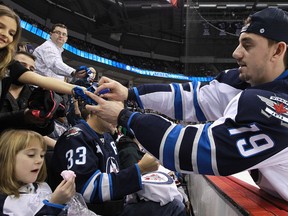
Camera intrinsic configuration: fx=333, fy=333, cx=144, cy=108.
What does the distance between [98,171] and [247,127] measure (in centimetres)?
73

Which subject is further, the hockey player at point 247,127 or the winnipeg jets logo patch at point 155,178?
the winnipeg jets logo patch at point 155,178

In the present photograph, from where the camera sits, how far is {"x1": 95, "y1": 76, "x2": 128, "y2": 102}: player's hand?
4.19 feet

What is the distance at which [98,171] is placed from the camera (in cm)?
139

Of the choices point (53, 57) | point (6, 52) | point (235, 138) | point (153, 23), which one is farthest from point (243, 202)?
point (153, 23)

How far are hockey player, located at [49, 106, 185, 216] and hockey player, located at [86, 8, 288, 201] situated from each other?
0.35 m

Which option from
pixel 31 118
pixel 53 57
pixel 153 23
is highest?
pixel 153 23

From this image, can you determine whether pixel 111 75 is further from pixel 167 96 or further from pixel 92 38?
pixel 167 96

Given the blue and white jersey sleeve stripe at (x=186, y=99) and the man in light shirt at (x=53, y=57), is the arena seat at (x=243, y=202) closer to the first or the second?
the blue and white jersey sleeve stripe at (x=186, y=99)

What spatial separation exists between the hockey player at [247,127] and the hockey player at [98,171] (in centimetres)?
35

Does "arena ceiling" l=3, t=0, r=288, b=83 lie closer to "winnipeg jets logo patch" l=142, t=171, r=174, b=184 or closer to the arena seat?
"winnipeg jets logo patch" l=142, t=171, r=174, b=184

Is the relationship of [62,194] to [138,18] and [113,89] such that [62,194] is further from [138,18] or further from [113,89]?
[138,18]

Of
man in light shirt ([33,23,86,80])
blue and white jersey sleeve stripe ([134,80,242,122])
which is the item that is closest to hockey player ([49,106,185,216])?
blue and white jersey sleeve stripe ([134,80,242,122])

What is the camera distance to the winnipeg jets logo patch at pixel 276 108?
859 mm

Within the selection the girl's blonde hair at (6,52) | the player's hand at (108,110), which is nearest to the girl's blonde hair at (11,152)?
the girl's blonde hair at (6,52)
